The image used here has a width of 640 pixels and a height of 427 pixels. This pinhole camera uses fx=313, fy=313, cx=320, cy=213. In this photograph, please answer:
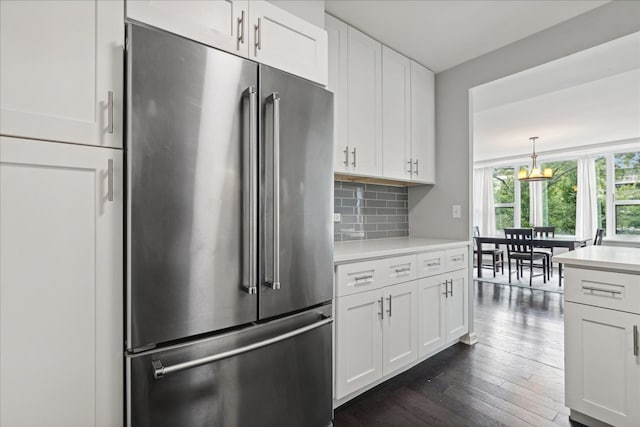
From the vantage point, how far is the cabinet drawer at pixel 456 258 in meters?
2.55

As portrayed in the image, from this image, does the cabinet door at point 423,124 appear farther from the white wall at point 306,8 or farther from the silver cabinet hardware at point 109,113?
the silver cabinet hardware at point 109,113

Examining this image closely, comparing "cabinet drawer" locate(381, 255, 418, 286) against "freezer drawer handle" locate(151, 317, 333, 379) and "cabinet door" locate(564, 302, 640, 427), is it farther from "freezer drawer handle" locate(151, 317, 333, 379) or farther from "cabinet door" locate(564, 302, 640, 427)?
"cabinet door" locate(564, 302, 640, 427)

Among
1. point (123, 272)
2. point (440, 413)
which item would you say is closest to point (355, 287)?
point (440, 413)

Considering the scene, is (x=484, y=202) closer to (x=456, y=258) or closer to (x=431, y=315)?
(x=456, y=258)

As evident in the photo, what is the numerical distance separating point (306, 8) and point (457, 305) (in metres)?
2.46

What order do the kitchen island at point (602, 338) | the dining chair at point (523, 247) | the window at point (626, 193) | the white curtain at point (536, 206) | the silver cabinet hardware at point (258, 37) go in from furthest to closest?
the white curtain at point (536, 206) → the window at point (626, 193) → the dining chair at point (523, 247) → the kitchen island at point (602, 338) → the silver cabinet hardware at point (258, 37)

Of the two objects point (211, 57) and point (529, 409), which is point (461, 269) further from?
point (211, 57)

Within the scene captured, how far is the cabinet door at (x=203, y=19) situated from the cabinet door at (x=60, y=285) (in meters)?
0.51

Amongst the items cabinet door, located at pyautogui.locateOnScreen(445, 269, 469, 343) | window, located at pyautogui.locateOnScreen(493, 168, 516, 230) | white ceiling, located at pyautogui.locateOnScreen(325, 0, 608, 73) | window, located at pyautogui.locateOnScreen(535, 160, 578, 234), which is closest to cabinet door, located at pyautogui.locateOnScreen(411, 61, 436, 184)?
white ceiling, located at pyautogui.locateOnScreen(325, 0, 608, 73)

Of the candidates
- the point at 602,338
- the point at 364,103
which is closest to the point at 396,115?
the point at 364,103

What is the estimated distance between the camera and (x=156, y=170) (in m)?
1.06

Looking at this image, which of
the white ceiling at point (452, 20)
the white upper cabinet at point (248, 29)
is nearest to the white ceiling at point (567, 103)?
the white ceiling at point (452, 20)

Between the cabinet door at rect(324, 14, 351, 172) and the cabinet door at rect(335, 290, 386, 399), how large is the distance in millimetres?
896

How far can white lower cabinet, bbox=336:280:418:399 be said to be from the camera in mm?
1778
